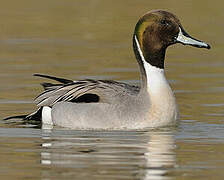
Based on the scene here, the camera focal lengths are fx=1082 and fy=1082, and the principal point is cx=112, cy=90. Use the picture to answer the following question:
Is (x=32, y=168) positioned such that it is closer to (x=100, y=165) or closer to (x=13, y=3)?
(x=100, y=165)

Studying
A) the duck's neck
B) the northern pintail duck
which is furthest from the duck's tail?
the duck's neck

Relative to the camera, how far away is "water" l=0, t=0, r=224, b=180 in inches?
390

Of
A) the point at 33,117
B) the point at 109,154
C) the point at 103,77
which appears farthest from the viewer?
the point at 103,77

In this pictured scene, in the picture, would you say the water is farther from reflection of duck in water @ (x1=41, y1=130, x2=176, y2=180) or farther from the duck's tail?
the duck's tail

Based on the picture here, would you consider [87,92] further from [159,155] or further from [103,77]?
[103,77]

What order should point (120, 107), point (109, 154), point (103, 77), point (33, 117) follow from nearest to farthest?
point (109, 154) → point (120, 107) → point (33, 117) → point (103, 77)

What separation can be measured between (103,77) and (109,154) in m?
4.76

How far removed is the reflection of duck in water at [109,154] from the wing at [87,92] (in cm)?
43

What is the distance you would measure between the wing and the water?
1.33 ft

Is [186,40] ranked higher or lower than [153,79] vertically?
higher

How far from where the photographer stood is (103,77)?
15.1 m

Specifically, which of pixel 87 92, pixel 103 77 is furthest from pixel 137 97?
pixel 103 77

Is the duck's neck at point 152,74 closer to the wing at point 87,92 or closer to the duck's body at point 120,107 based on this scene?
the duck's body at point 120,107

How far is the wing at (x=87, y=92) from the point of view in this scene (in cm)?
1185
